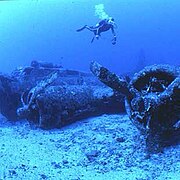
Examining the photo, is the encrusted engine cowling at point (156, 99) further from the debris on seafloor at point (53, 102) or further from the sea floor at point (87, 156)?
the debris on seafloor at point (53, 102)

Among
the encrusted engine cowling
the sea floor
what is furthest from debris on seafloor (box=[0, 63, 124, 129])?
the encrusted engine cowling

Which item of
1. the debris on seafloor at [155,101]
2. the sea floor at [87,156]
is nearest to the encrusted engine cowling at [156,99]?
the debris on seafloor at [155,101]

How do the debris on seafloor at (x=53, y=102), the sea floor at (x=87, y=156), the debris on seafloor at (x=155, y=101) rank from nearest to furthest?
the sea floor at (x=87, y=156) → the debris on seafloor at (x=155, y=101) → the debris on seafloor at (x=53, y=102)

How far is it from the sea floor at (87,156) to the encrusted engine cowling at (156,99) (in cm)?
49

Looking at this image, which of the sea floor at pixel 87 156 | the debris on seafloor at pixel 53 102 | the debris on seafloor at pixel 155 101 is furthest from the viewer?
the debris on seafloor at pixel 53 102

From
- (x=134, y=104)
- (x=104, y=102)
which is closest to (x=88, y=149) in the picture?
(x=134, y=104)

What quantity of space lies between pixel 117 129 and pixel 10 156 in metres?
2.39

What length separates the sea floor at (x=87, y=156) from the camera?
195 inches

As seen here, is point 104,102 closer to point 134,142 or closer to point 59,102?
point 59,102

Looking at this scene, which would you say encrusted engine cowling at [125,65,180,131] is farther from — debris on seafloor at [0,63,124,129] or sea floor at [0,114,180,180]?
debris on seafloor at [0,63,124,129]

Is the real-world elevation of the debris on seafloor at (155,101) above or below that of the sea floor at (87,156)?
above

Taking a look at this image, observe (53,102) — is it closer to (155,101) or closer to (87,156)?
(87,156)

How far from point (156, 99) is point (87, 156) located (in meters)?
1.68

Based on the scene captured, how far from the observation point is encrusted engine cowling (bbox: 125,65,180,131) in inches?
211
